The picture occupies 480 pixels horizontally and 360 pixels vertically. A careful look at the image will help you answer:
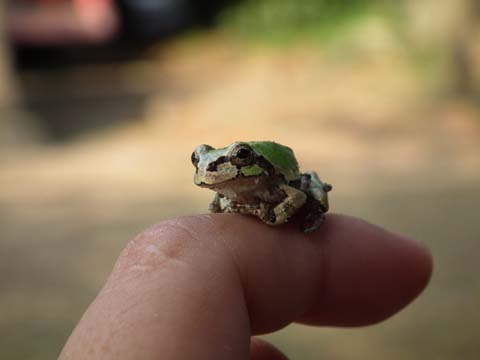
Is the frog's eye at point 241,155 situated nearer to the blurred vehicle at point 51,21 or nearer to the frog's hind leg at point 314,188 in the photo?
the frog's hind leg at point 314,188

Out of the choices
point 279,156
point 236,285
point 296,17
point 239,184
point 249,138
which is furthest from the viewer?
point 296,17

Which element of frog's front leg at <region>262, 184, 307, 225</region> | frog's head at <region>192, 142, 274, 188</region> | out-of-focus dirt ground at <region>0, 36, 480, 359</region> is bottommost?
out-of-focus dirt ground at <region>0, 36, 480, 359</region>

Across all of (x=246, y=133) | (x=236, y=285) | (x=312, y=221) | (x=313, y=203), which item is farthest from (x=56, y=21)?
(x=236, y=285)

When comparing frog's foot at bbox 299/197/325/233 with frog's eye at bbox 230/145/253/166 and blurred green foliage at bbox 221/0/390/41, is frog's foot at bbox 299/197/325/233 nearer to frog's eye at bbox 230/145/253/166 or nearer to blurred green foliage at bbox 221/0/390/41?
frog's eye at bbox 230/145/253/166

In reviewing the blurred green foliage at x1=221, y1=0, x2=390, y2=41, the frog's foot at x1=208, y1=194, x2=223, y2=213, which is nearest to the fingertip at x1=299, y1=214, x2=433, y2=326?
the frog's foot at x1=208, y1=194, x2=223, y2=213

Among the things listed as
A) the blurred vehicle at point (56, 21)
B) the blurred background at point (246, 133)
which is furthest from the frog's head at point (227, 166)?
the blurred vehicle at point (56, 21)

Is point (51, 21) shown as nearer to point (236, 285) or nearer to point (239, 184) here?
point (239, 184)

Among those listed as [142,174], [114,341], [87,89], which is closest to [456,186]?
[142,174]

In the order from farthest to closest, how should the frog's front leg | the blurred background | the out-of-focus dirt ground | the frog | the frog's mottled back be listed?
the blurred background → the out-of-focus dirt ground → the frog's mottled back → the frog → the frog's front leg
